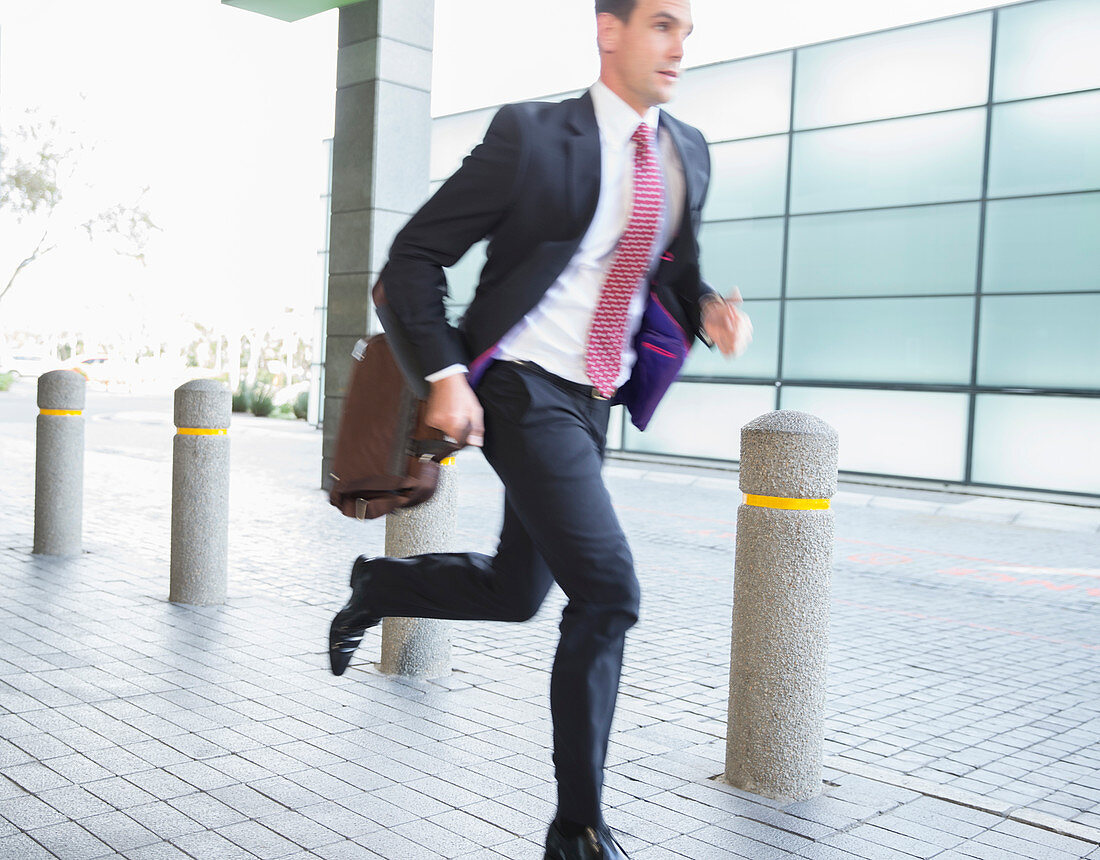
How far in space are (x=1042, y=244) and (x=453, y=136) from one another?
502 inches

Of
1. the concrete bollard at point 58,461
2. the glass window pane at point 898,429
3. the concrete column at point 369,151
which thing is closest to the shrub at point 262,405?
the glass window pane at point 898,429

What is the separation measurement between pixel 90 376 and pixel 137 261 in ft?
59.8

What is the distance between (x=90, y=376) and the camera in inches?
2115

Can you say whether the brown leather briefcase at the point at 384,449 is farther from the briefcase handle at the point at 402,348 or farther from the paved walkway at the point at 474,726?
the paved walkway at the point at 474,726

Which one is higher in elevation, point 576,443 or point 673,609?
point 576,443

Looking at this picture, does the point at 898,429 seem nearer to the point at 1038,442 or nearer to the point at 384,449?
the point at 1038,442

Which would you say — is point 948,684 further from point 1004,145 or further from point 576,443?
point 1004,145

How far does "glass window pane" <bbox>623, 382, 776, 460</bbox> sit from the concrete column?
7012 mm

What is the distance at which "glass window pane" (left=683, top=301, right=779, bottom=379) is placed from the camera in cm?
1870

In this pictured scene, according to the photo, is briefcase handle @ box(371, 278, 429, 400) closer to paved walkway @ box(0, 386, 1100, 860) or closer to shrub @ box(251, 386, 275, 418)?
paved walkway @ box(0, 386, 1100, 860)

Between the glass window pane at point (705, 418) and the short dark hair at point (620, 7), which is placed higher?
the short dark hair at point (620, 7)

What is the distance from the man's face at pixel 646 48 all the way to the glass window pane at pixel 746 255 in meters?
16.2

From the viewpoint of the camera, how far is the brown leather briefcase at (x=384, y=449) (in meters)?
2.78

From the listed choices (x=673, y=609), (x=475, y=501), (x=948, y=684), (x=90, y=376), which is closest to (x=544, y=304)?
(x=948, y=684)
